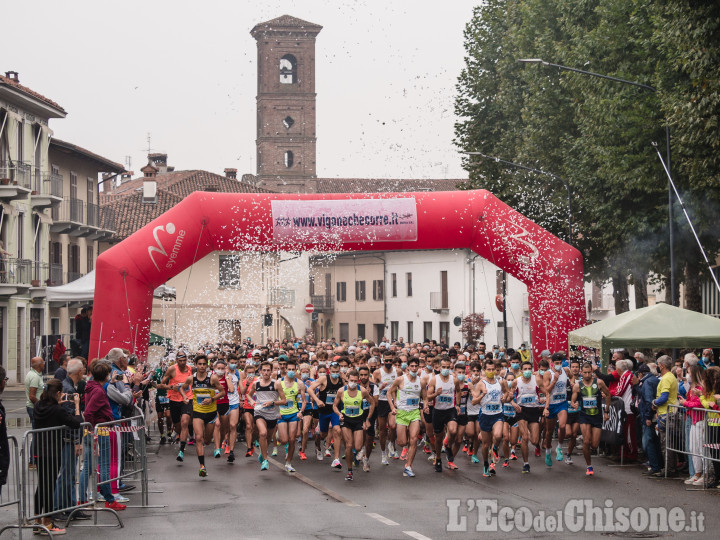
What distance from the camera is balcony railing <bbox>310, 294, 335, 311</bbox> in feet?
262

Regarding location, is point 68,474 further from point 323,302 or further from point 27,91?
point 323,302

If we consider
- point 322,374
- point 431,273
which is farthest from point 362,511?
point 431,273

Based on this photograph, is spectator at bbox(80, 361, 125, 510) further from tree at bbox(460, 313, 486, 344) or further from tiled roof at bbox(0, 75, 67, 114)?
tree at bbox(460, 313, 486, 344)

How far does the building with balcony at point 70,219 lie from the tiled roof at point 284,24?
4230 cm

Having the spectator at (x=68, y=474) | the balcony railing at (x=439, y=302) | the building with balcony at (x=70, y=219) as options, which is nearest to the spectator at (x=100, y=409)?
the spectator at (x=68, y=474)

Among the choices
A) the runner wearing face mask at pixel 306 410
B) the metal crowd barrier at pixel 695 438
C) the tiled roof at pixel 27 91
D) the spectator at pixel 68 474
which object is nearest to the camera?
the spectator at pixel 68 474

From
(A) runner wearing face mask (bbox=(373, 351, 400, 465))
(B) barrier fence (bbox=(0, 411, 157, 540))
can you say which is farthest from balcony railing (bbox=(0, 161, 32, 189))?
(B) barrier fence (bbox=(0, 411, 157, 540))

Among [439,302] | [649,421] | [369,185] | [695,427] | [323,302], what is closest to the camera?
[695,427]

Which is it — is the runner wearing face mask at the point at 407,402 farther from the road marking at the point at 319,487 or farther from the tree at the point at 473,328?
the tree at the point at 473,328

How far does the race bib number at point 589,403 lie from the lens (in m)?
17.4

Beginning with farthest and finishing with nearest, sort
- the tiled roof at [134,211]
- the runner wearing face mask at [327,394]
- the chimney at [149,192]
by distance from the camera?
the chimney at [149,192]
the tiled roof at [134,211]
the runner wearing face mask at [327,394]

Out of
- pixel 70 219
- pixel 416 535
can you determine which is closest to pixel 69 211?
pixel 70 219

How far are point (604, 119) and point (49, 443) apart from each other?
1988cm

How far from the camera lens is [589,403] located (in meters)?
17.5
